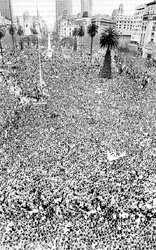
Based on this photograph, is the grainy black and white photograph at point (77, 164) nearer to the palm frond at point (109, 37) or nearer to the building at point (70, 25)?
the palm frond at point (109, 37)

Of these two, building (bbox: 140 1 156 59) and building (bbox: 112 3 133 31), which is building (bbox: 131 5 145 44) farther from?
building (bbox: 140 1 156 59)

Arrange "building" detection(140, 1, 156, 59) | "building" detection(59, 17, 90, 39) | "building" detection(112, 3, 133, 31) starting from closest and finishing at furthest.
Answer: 1. "building" detection(140, 1, 156, 59)
2. "building" detection(112, 3, 133, 31)
3. "building" detection(59, 17, 90, 39)

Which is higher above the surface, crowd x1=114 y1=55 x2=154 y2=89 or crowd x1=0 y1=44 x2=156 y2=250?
crowd x1=114 y1=55 x2=154 y2=89

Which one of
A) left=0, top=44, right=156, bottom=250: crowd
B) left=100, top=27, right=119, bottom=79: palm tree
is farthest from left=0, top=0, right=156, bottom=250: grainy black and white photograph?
left=100, top=27, right=119, bottom=79: palm tree

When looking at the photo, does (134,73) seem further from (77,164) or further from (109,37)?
(77,164)

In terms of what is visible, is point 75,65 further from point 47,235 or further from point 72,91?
point 47,235

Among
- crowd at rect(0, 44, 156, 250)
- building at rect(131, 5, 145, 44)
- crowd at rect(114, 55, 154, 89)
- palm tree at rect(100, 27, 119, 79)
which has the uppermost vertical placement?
building at rect(131, 5, 145, 44)
